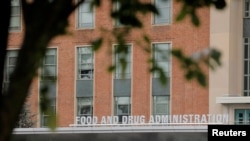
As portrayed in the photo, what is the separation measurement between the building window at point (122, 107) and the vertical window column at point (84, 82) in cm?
160

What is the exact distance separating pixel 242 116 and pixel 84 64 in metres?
9.97

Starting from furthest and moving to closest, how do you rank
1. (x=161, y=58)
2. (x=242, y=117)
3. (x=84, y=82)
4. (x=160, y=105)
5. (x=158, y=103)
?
(x=84, y=82) → (x=158, y=103) → (x=160, y=105) → (x=242, y=117) → (x=161, y=58)

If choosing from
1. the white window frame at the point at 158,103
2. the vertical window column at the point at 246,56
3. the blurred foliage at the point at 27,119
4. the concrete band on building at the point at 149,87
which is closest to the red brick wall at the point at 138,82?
the concrete band on building at the point at 149,87

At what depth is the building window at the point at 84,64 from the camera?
1847 inches

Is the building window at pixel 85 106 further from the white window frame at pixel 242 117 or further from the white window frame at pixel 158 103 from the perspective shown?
the white window frame at pixel 242 117

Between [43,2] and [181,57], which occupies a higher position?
[43,2]

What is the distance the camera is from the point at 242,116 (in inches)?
1721

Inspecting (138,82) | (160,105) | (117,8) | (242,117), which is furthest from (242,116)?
(117,8)

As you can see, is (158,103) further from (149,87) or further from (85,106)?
(85,106)

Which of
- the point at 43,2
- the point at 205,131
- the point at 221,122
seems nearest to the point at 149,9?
the point at 43,2

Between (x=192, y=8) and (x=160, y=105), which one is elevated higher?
(x=192, y=8)

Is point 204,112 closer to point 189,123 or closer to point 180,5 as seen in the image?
point 189,123

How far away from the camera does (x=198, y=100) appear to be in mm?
44188

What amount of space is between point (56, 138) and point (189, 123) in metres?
7.94
